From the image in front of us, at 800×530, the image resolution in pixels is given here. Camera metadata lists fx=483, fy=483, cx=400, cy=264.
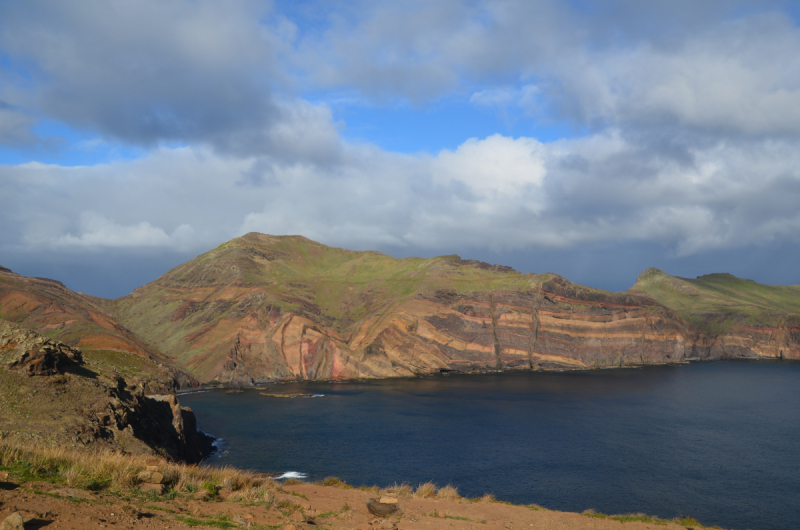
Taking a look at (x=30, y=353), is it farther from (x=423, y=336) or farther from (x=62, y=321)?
(x=423, y=336)

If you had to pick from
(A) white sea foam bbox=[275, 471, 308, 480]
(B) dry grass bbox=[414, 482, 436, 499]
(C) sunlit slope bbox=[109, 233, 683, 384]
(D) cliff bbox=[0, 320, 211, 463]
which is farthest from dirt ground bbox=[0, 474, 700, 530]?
(C) sunlit slope bbox=[109, 233, 683, 384]

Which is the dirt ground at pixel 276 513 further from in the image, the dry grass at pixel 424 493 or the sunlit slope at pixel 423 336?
the sunlit slope at pixel 423 336

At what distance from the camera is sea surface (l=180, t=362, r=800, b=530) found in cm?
6009

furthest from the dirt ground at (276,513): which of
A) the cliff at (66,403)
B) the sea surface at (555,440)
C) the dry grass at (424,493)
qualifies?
the cliff at (66,403)

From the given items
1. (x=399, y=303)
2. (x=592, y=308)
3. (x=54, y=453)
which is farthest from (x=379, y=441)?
(x=592, y=308)

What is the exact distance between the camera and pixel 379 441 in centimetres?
8644

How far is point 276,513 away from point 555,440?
70.8 meters

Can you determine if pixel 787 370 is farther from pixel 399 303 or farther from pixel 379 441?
→ pixel 379 441

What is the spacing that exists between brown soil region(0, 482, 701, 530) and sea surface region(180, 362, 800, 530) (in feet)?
71.8

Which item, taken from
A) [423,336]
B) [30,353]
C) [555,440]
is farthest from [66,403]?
[423,336]

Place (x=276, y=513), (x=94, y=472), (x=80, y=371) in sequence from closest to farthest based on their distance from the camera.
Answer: (x=94, y=472) < (x=276, y=513) < (x=80, y=371)

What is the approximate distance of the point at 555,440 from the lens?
85.9 m

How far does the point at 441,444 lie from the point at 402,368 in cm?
9263

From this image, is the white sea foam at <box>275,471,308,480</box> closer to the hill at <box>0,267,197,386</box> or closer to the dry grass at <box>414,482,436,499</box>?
the dry grass at <box>414,482,436,499</box>
